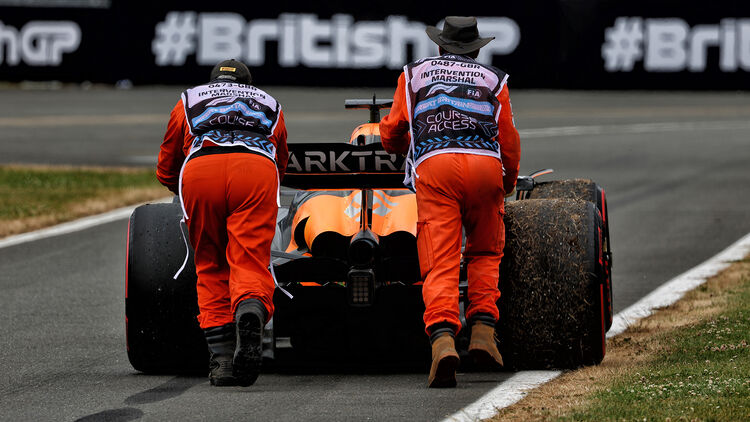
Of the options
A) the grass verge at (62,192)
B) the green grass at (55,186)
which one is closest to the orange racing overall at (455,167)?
the grass verge at (62,192)

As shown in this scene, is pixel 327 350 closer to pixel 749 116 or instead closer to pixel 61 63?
pixel 749 116

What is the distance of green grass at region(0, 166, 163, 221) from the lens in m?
15.0

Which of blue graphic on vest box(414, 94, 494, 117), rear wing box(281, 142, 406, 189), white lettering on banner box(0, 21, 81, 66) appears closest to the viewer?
blue graphic on vest box(414, 94, 494, 117)

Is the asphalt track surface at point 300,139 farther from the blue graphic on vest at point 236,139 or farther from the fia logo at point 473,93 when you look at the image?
the fia logo at point 473,93

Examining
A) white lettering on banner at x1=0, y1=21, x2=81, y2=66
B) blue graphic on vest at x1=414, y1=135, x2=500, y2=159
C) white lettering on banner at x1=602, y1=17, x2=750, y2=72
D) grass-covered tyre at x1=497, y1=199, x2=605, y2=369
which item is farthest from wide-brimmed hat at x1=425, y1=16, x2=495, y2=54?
white lettering on banner at x1=0, y1=21, x2=81, y2=66

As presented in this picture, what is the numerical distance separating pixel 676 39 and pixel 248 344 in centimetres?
2517

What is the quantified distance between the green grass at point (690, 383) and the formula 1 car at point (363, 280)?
0.45 meters

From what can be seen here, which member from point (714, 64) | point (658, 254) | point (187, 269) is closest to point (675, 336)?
point (187, 269)

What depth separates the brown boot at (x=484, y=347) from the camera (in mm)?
6711

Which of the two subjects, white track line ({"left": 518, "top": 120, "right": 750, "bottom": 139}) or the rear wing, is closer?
the rear wing

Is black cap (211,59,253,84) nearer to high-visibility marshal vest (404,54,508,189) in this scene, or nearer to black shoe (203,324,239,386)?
high-visibility marshal vest (404,54,508,189)

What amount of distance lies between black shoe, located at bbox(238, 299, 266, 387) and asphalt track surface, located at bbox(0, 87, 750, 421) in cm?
14

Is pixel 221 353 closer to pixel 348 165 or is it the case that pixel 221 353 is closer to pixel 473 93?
pixel 348 165

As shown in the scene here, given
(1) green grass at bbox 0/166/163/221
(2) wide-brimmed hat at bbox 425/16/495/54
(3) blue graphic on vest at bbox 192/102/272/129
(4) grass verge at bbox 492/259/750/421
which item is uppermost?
(2) wide-brimmed hat at bbox 425/16/495/54
